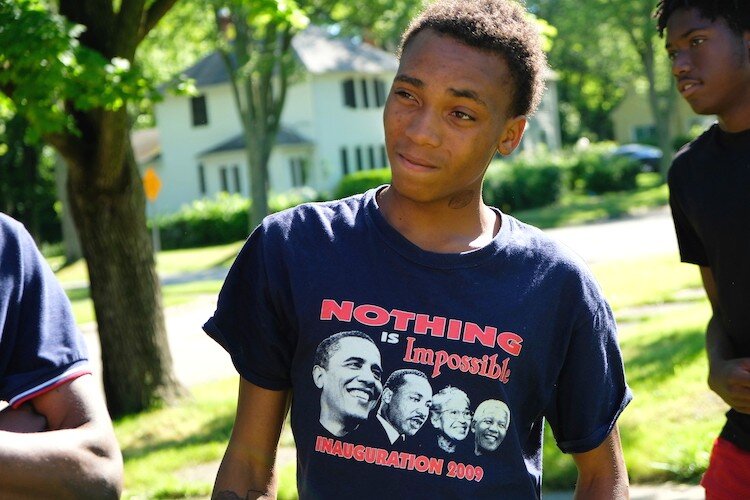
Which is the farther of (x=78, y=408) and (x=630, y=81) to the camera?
(x=630, y=81)

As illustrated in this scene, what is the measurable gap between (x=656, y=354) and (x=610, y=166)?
34589 millimetres

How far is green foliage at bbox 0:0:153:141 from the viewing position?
20.0ft

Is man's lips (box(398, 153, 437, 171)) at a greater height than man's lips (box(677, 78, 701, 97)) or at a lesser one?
lesser

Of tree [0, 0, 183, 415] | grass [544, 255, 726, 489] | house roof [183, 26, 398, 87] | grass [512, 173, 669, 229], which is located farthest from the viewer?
house roof [183, 26, 398, 87]

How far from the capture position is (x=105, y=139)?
8062 mm

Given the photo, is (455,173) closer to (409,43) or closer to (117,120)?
(409,43)

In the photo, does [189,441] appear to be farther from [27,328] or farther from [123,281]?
[27,328]

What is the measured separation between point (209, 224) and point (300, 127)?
9.29 m

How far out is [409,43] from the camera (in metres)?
2.38

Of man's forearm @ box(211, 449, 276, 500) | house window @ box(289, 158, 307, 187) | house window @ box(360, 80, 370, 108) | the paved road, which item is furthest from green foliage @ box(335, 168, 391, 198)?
man's forearm @ box(211, 449, 276, 500)

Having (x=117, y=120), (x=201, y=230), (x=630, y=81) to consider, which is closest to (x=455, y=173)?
(x=117, y=120)

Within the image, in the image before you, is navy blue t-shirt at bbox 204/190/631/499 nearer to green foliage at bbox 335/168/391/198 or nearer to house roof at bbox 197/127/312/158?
green foliage at bbox 335/168/391/198

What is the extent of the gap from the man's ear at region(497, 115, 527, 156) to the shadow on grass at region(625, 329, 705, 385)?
5.70 m

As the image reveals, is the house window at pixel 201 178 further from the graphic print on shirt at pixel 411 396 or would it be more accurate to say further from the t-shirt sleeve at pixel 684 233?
the graphic print on shirt at pixel 411 396
